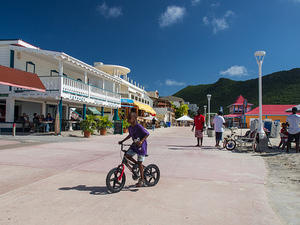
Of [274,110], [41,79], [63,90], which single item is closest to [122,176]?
[63,90]

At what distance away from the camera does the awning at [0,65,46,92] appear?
11810 millimetres

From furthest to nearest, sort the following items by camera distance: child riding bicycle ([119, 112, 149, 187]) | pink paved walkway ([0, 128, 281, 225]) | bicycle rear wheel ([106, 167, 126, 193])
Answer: child riding bicycle ([119, 112, 149, 187]), bicycle rear wheel ([106, 167, 126, 193]), pink paved walkway ([0, 128, 281, 225])

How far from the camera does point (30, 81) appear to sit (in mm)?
13594

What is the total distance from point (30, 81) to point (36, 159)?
831 cm

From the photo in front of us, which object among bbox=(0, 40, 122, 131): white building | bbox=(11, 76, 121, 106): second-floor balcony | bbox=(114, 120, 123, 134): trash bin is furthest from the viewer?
bbox=(114, 120, 123, 134): trash bin

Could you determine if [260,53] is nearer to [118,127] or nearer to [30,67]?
[118,127]

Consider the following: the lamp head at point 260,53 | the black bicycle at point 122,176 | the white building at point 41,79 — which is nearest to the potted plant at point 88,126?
the white building at point 41,79

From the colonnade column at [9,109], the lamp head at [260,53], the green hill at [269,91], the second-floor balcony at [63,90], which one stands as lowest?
the colonnade column at [9,109]

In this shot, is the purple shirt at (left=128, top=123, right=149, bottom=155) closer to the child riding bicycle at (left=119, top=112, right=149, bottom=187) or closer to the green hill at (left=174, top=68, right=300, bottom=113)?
the child riding bicycle at (left=119, top=112, right=149, bottom=187)

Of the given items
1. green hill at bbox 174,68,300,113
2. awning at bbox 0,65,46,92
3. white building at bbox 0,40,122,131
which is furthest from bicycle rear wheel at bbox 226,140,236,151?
green hill at bbox 174,68,300,113

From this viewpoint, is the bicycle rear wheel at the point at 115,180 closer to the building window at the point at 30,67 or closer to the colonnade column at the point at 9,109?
the colonnade column at the point at 9,109

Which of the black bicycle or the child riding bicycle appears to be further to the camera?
the child riding bicycle

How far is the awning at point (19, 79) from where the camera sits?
11810 mm

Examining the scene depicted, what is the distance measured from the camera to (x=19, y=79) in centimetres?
1281
